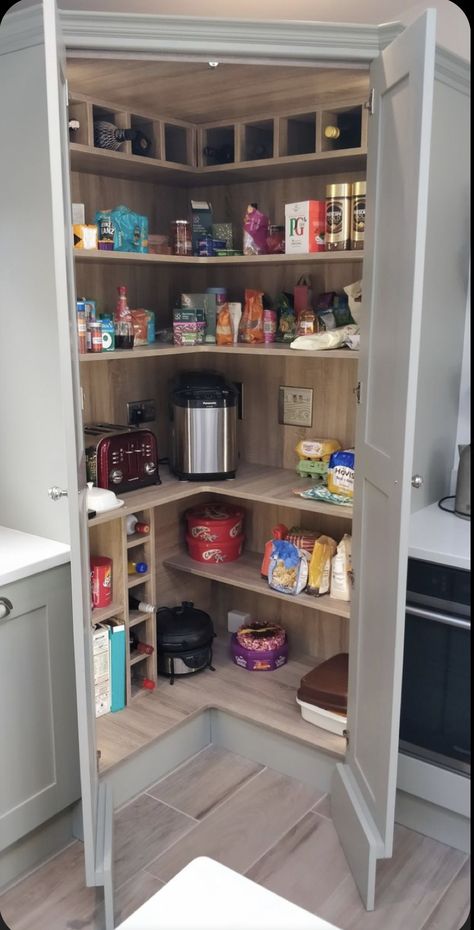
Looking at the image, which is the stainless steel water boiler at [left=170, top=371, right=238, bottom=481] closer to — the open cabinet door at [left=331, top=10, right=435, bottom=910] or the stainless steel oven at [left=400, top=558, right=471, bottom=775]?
the open cabinet door at [left=331, top=10, right=435, bottom=910]

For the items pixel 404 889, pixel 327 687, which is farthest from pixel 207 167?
pixel 404 889

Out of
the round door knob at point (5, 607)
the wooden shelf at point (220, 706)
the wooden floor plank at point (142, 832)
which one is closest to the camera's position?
the round door knob at point (5, 607)

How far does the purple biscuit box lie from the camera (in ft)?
8.79

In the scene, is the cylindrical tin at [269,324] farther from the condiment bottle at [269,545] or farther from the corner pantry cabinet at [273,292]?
the condiment bottle at [269,545]

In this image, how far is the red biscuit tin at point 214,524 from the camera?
9.11 feet

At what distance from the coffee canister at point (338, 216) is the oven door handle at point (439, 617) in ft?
3.45

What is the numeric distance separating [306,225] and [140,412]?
2.91 ft

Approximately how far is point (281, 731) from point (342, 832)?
35 centimetres

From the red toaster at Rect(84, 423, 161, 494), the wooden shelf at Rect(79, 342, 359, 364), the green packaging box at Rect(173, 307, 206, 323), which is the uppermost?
the green packaging box at Rect(173, 307, 206, 323)

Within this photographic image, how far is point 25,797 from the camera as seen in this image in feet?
6.27

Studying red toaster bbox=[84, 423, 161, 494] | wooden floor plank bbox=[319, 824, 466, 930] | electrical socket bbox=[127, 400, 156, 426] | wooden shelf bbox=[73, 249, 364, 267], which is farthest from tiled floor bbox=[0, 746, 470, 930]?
wooden shelf bbox=[73, 249, 364, 267]

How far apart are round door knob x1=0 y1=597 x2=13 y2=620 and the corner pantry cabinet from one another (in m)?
0.19

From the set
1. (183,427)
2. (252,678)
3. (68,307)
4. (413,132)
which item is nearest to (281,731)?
(252,678)

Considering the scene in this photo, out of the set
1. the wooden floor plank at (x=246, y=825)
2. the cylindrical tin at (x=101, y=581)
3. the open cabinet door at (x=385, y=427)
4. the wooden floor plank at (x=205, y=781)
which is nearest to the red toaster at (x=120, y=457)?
the cylindrical tin at (x=101, y=581)
